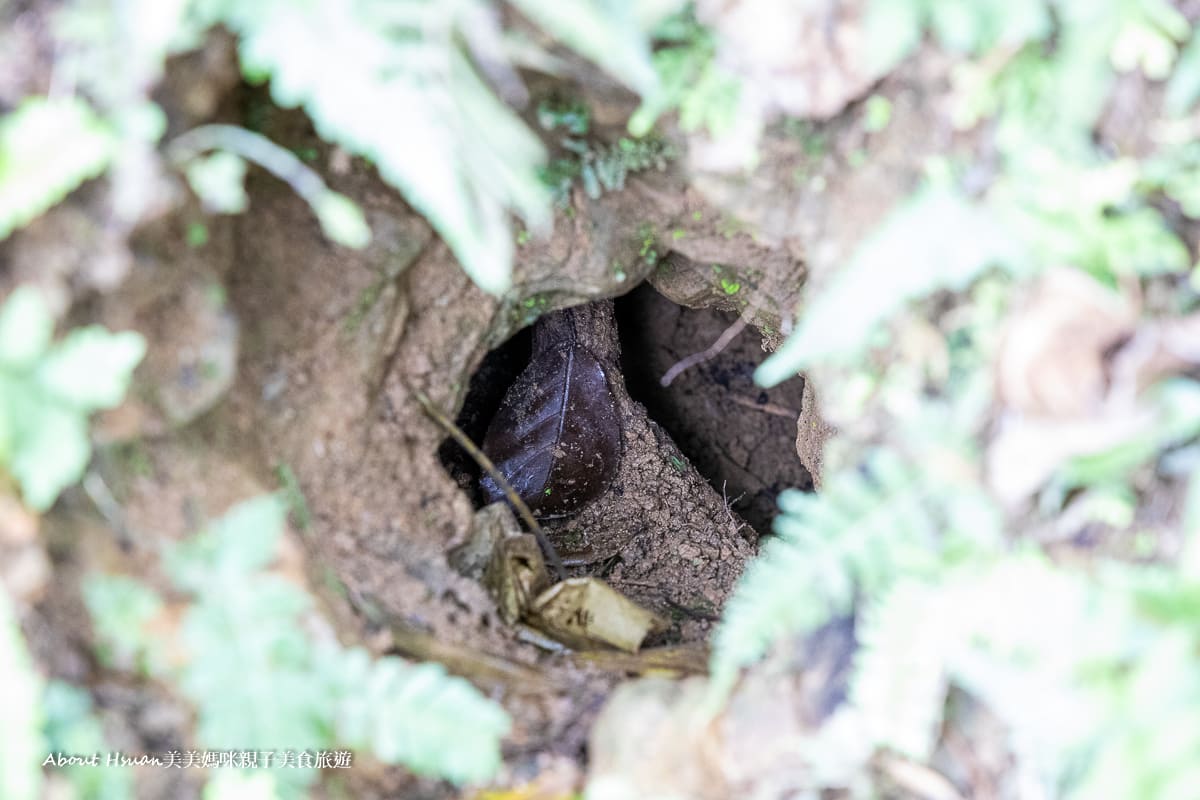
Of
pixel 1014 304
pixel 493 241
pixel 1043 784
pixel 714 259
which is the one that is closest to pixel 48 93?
pixel 493 241

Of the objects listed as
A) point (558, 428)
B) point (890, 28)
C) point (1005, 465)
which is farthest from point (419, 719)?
point (558, 428)

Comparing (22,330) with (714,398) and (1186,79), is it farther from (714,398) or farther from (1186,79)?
(714,398)

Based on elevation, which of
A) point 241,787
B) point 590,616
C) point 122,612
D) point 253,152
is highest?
point 253,152

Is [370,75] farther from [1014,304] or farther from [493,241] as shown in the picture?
[1014,304]

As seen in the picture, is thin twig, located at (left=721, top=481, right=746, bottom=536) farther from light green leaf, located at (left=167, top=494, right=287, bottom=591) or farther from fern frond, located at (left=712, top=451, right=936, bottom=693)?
light green leaf, located at (left=167, top=494, right=287, bottom=591)

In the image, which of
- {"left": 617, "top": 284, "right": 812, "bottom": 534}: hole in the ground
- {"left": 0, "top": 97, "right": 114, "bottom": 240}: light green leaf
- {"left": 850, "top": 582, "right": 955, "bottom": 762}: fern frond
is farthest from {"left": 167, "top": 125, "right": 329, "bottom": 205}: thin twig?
{"left": 617, "top": 284, "right": 812, "bottom": 534}: hole in the ground

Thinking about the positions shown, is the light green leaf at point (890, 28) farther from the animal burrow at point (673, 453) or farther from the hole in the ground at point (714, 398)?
the hole in the ground at point (714, 398)
